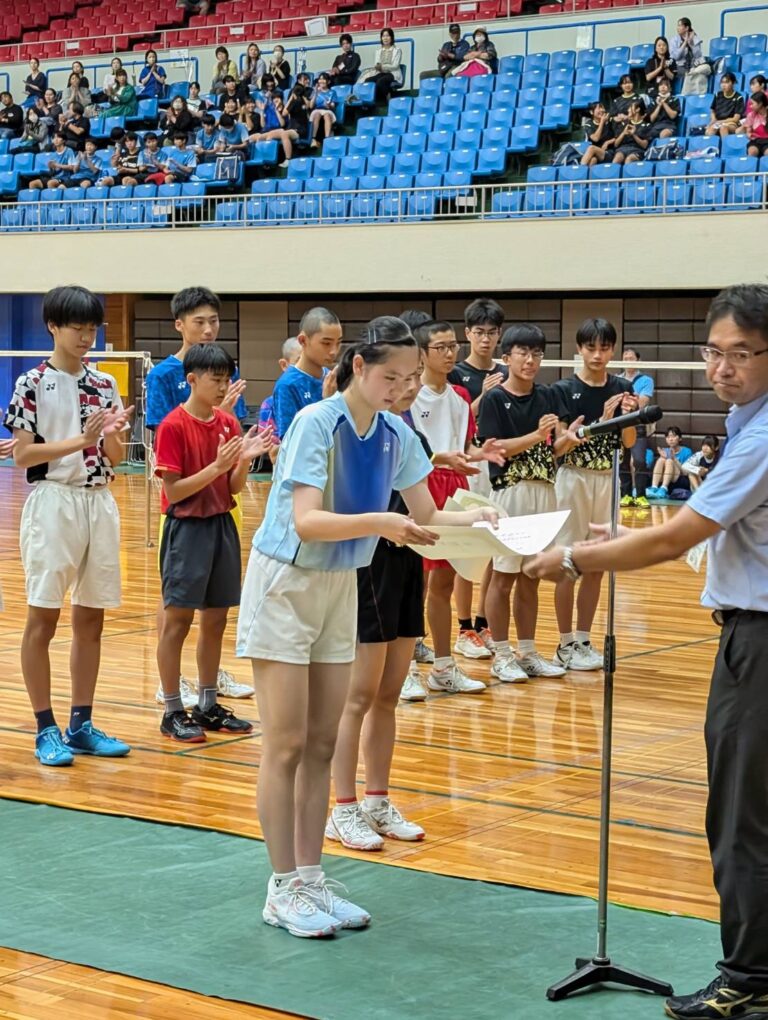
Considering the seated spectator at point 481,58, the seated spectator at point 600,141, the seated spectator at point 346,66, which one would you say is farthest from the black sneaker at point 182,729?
the seated spectator at point 346,66

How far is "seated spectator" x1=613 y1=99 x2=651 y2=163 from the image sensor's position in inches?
699

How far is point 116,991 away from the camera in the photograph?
3463 mm

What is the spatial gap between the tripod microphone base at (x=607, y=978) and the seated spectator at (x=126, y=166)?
19975mm

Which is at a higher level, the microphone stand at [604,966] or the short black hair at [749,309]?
the short black hair at [749,309]

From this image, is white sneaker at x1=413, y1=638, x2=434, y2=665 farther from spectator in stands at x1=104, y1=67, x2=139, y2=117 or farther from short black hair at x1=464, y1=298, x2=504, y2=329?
spectator in stands at x1=104, y1=67, x2=139, y2=117

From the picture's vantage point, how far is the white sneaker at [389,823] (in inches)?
186

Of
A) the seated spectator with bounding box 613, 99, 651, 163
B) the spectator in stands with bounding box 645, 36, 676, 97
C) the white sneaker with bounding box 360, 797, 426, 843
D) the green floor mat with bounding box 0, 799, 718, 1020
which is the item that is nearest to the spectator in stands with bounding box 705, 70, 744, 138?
the seated spectator with bounding box 613, 99, 651, 163

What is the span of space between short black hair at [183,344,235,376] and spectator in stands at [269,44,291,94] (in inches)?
682

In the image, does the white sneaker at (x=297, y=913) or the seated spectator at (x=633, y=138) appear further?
the seated spectator at (x=633, y=138)

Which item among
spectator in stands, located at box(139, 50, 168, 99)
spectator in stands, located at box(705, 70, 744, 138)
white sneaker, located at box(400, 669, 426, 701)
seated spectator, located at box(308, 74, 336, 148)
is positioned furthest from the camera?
spectator in stands, located at box(139, 50, 168, 99)

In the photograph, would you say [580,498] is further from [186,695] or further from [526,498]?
[186,695]

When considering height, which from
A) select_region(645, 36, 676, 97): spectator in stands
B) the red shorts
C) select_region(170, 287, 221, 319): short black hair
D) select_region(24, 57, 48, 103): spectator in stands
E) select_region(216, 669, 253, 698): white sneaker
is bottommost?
select_region(216, 669, 253, 698): white sneaker

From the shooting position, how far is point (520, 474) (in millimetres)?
7477

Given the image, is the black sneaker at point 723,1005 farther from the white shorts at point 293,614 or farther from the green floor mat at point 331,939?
the white shorts at point 293,614
